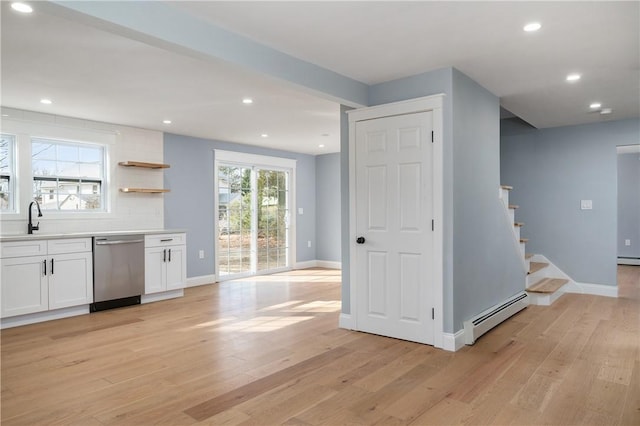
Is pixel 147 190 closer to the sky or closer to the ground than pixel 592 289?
closer to the sky

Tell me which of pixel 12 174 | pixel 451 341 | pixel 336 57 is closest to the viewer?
pixel 336 57

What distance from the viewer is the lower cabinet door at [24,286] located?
415 cm

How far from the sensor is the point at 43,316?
4.46 metres

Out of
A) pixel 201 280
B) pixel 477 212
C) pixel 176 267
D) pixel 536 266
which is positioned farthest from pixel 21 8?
pixel 536 266

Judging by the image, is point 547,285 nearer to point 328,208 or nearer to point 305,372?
point 305,372

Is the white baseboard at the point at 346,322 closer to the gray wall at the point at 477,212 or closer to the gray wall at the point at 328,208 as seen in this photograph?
the gray wall at the point at 477,212

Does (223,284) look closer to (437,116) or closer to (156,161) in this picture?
(156,161)

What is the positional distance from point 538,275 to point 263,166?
479 centimetres

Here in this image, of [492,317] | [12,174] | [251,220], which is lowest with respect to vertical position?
[492,317]

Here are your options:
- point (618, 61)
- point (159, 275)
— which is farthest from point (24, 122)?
point (618, 61)

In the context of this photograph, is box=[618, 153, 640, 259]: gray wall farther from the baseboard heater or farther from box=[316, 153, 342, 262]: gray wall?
box=[316, 153, 342, 262]: gray wall

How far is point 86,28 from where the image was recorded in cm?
267

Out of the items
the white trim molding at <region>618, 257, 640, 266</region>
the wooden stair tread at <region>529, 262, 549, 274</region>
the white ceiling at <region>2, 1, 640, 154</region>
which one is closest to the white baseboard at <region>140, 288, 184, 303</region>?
the white ceiling at <region>2, 1, 640, 154</region>

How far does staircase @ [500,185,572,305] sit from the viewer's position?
4.93m
